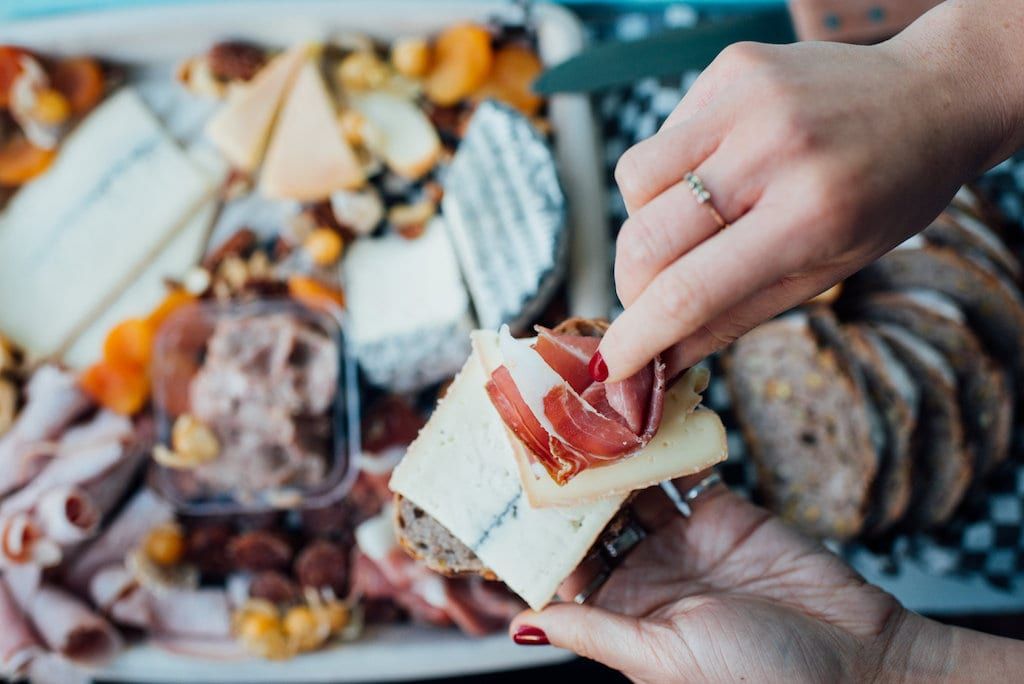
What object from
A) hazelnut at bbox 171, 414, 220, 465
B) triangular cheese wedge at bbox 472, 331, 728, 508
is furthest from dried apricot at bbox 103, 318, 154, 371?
triangular cheese wedge at bbox 472, 331, 728, 508

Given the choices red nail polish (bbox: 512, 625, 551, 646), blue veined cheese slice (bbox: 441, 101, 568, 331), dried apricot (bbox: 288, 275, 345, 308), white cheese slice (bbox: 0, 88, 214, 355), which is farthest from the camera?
white cheese slice (bbox: 0, 88, 214, 355)

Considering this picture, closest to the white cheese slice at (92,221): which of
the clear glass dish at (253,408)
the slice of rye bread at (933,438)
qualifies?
the clear glass dish at (253,408)

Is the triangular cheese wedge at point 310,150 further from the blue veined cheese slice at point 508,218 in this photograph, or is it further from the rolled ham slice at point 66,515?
the rolled ham slice at point 66,515

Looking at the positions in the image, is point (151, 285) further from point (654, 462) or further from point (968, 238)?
point (968, 238)

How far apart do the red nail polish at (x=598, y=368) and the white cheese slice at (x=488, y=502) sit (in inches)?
9.4

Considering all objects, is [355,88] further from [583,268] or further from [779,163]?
[779,163]

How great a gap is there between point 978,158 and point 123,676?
2.06 metres

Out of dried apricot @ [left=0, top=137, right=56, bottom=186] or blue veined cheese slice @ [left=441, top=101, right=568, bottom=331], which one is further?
dried apricot @ [left=0, top=137, right=56, bottom=186]

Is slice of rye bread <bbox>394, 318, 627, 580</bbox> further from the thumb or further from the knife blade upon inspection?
the knife blade

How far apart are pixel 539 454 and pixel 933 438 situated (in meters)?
1.20

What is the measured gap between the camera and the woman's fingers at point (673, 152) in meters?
0.94

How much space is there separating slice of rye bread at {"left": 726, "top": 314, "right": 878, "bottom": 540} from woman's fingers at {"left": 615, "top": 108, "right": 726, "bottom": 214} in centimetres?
95

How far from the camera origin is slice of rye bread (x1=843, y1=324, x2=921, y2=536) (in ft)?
6.02

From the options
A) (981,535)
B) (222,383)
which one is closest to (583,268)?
(222,383)
